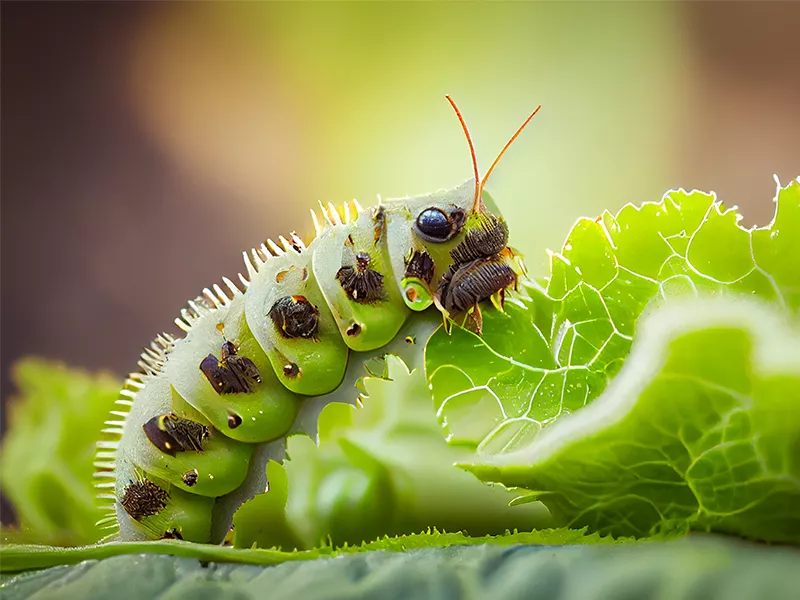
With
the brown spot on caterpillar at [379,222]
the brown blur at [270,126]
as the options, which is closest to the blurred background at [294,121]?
the brown blur at [270,126]

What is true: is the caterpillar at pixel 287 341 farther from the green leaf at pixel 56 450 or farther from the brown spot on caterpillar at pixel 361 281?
the green leaf at pixel 56 450

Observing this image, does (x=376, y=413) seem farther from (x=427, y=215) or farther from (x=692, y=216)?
(x=692, y=216)

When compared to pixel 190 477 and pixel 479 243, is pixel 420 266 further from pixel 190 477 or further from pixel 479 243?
pixel 190 477

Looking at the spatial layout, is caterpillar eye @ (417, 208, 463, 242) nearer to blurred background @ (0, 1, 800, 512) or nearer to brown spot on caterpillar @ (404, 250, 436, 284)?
brown spot on caterpillar @ (404, 250, 436, 284)

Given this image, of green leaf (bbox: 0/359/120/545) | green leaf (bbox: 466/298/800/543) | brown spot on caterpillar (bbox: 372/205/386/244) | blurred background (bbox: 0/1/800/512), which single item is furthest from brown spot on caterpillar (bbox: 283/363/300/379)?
blurred background (bbox: 0/1/800/512)

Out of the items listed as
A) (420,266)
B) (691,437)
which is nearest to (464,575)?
(691,437)


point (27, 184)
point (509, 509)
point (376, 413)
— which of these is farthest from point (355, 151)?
point (509, 509)
